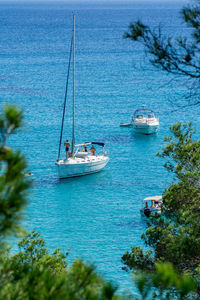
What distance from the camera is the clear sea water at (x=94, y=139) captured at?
82.0 feet

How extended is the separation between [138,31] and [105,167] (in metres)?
27.0

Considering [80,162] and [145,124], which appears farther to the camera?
[145,124]

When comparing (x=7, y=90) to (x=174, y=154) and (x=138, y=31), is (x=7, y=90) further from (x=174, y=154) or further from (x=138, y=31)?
(x=138, y=31)

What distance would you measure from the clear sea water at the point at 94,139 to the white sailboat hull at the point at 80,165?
441 millimetres

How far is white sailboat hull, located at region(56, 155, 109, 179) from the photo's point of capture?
33031 mm

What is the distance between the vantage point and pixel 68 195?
103 feet

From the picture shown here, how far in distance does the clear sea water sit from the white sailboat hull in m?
0.44

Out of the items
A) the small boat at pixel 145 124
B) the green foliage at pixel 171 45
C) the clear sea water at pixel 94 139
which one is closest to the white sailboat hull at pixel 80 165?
the clear sea water at pixel 94 139

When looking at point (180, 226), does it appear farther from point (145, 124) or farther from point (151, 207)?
point (145, 124)

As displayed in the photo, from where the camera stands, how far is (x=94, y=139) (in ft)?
130

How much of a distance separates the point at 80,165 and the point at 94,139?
6.51 metres

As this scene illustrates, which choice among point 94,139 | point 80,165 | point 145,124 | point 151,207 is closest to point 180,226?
point 151,207

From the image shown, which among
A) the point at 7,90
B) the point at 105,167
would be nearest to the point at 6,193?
the point at 105,167

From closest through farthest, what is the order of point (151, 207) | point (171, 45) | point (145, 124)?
point (171, 45)
point (151, 207)
point (145, 124)
